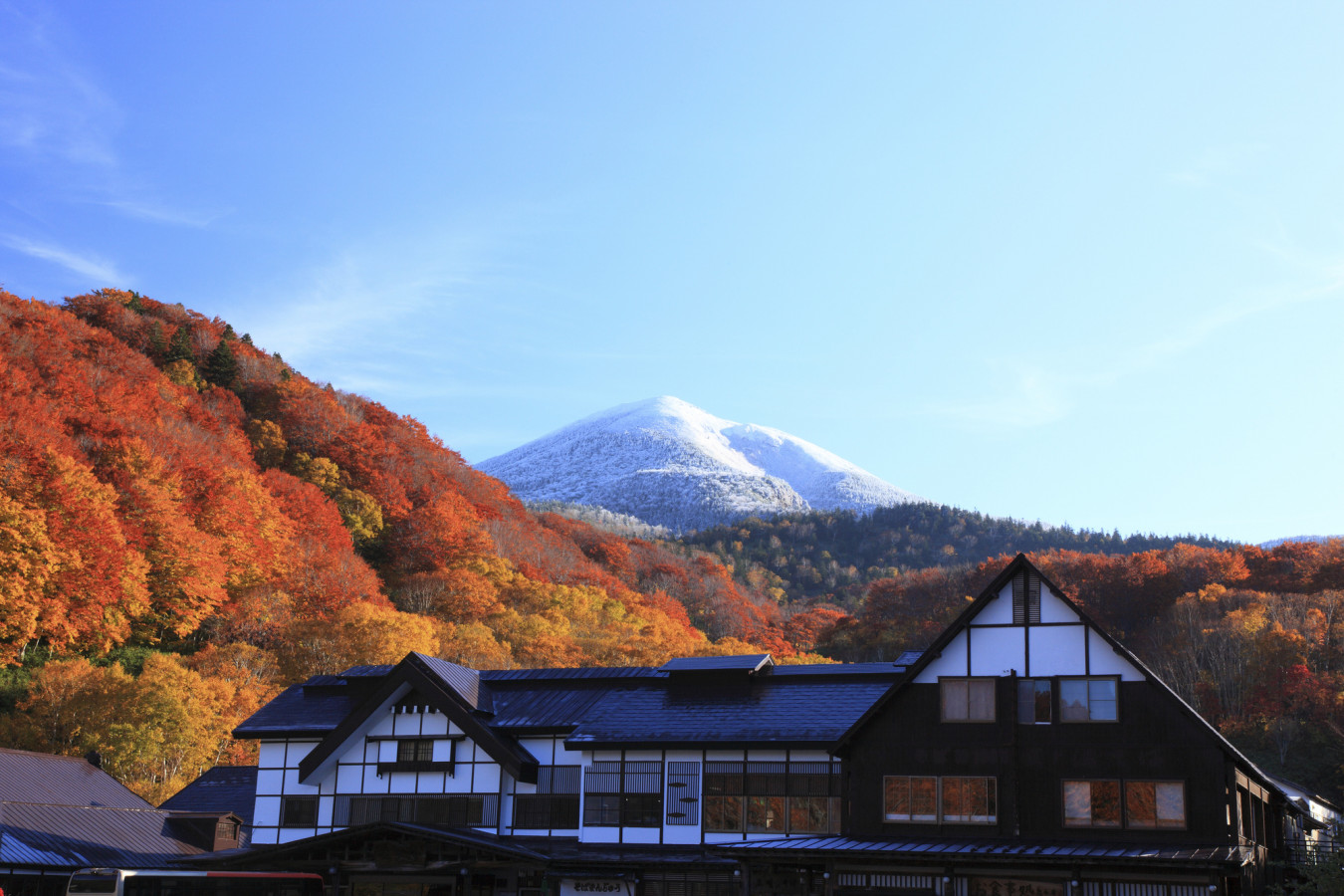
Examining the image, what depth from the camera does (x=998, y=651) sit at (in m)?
27.2

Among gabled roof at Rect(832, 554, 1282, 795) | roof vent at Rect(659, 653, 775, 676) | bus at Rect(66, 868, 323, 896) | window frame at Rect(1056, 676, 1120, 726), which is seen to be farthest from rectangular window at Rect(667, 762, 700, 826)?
bus at Rect(66, 868, 323, 896)

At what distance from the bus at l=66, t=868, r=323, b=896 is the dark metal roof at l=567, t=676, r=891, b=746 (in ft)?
27.0

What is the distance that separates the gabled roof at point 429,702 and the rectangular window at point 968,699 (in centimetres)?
1180

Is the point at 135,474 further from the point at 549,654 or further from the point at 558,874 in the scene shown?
the point at 558,874

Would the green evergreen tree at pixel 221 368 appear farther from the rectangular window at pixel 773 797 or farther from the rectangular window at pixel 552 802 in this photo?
the rectangular window at pixel 773 797

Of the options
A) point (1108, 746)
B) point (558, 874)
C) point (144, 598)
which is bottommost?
point (558, 874)

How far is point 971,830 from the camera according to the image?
1027 inches

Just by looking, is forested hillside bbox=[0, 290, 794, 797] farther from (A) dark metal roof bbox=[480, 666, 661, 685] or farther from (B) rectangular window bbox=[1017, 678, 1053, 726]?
(B) rectangular window bbox=[1017, 678, 1053, 726]

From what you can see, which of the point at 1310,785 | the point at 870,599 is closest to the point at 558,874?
the point at 1310,785

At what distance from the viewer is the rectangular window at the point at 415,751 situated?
3234 centimetres

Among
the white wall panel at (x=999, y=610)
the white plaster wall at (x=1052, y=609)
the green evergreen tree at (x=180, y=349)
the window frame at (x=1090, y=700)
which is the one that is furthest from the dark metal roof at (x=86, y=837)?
the green evergreen tree at (x=180, y=349)

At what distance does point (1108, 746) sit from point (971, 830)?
3.67m

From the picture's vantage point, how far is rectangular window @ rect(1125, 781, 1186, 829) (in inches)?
968

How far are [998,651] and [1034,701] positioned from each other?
141 cm
